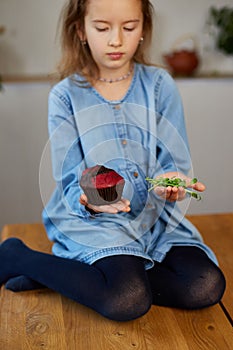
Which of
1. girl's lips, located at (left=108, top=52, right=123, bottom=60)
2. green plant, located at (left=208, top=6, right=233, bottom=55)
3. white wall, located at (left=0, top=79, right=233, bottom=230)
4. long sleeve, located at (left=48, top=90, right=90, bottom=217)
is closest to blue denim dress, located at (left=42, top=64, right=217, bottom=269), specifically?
long sleeve, located at (left=48, top=90, right=90, bottom=217)

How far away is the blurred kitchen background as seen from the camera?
2570mm

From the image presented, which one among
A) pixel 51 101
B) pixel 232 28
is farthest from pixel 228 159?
pixel 51 101

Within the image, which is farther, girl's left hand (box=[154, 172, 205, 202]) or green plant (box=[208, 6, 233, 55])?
green plant (box=[208, 6, 233, 55])

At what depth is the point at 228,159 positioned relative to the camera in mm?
2664

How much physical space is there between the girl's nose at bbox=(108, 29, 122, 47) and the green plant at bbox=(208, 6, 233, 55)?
47.2 inches

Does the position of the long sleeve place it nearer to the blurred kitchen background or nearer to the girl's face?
the girl's face

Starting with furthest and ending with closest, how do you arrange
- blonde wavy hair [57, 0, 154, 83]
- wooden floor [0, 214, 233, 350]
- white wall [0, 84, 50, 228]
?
white wall [0, 84, 50, 228]
blonde wavy hair [57, 0, 154, 83]
wooden floor [0, 214, 233, 350]

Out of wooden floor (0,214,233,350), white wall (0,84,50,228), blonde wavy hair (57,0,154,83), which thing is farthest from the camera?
white wall (0,84,50,228)

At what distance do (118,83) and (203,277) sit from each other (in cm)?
55

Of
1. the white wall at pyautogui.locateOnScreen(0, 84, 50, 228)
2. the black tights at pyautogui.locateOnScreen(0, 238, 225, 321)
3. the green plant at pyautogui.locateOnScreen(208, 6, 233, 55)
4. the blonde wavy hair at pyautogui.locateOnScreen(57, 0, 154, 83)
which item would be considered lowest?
the white wall at pyautogui.locateOnScreen(0, 84, 50, 228)

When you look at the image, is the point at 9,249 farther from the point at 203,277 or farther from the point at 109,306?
the point at 203,277

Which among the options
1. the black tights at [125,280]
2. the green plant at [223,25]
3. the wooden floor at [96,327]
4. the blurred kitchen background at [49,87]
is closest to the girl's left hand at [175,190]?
the black tights at [125,280]

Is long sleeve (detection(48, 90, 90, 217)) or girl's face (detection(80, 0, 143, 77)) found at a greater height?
girl's face (detection(80, 0, 143, 77))

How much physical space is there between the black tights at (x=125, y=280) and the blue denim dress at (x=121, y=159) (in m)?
0.03
